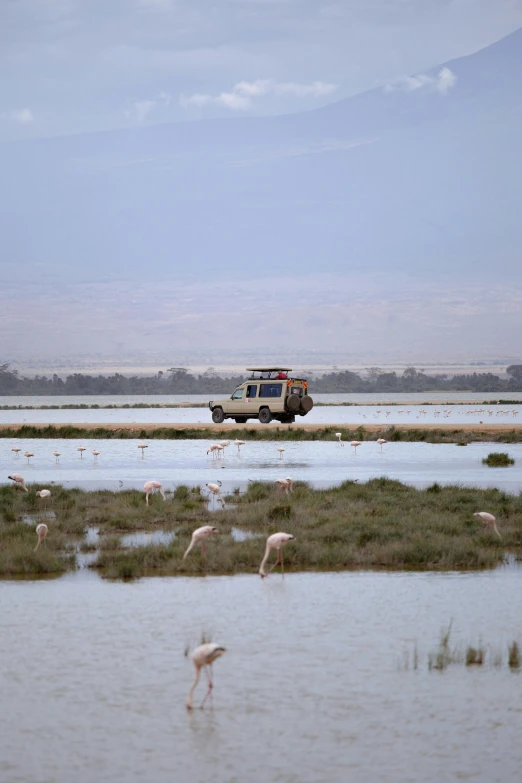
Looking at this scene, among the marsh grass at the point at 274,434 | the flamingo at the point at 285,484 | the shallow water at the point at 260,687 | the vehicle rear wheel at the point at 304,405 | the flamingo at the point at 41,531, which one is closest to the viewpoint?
the shallow water at the point at 260,687

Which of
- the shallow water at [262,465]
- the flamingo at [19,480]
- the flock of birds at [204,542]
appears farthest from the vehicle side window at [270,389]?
the flamingo at [19,480]

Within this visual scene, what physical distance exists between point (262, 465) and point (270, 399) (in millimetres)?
19868

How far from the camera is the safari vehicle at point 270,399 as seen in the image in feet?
171

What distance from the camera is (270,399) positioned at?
52750mm

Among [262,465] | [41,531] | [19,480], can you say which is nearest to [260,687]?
[41,531]

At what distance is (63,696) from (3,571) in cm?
576

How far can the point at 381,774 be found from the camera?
696cm

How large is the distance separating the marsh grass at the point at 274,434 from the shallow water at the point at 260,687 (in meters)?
33.1

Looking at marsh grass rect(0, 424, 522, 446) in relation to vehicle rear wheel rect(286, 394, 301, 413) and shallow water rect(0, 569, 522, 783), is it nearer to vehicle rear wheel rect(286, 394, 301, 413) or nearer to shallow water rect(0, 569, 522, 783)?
vehicle rear wheel rect(286, 394, 301, 413)

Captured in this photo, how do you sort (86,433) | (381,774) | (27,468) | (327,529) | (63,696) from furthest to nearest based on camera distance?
(86,433), (27,468), (327,529), (63,696), (381,774)

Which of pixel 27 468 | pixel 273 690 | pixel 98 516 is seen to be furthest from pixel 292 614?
pixel 27 468

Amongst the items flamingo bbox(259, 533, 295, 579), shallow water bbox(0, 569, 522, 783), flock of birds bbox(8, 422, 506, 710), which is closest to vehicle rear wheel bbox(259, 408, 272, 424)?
flock of birds bbox(8, 422, 506, 710)

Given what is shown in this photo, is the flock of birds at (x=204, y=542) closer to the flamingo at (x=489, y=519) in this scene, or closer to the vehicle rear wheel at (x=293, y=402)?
the flamingo at (x=489, y=519)

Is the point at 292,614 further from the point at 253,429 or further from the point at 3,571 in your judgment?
the point at 253,429
